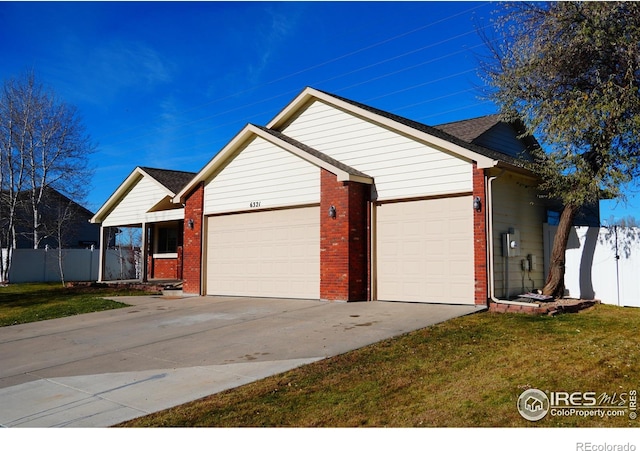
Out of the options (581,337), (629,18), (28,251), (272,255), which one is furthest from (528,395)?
(28,251)

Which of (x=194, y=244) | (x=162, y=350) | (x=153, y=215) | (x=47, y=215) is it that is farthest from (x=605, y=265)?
(x=47, y=215)

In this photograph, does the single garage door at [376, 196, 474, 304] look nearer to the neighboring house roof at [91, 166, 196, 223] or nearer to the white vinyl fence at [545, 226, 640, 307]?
the white vinyl fence at [545, 226, 640, 307]

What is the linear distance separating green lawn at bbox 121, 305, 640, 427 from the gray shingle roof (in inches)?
628

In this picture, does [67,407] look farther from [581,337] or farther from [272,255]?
[272,255]

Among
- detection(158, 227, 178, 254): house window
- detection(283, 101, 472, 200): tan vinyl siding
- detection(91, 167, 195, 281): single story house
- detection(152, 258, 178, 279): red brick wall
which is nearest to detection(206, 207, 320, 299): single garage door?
detection(283, 101, 472, 200): tan vinyl siding

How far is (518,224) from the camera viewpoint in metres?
12.5

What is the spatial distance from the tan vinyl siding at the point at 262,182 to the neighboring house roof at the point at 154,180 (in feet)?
19.5

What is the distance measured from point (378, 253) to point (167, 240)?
15146 mm

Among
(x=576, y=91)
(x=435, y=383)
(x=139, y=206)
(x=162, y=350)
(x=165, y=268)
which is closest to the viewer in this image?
(x=435, y=383)

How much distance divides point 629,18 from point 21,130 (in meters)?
27.8

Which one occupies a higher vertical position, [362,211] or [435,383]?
[362,211]

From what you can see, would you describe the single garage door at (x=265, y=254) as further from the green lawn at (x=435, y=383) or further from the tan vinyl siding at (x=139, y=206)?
the green lawn at (x=435, y=383)

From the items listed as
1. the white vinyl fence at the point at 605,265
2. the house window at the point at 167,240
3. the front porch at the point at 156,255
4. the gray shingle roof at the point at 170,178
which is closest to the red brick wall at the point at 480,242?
the white vinyl fence at the point at 605,265

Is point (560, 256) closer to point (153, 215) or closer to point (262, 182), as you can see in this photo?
point (262, 182)
